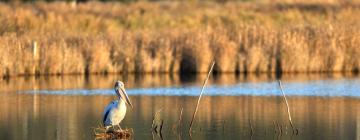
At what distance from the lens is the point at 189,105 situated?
23.0m

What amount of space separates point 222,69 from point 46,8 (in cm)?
1287

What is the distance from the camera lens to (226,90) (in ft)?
87.9

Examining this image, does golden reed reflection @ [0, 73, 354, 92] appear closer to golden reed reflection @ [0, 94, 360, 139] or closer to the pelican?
golden reed reflection @ [0, 94, 360, 139]

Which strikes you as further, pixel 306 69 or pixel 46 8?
pixel 46 8

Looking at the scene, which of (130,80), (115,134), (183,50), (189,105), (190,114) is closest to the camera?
(115,134)

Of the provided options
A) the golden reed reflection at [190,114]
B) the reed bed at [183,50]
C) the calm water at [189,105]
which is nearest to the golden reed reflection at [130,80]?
the calm water at [189,105]

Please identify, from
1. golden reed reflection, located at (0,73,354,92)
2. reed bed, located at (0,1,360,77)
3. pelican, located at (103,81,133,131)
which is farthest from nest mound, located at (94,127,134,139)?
reed bed, located at (0,1,360,77)

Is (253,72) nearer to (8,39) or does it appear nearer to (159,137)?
(8,39)

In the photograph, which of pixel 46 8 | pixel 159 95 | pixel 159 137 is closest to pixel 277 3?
pixel 46 8

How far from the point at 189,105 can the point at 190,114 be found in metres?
2.02

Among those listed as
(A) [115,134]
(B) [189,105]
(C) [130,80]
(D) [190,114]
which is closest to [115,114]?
(A) [115,134]

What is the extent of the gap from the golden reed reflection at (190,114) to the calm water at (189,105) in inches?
0.6

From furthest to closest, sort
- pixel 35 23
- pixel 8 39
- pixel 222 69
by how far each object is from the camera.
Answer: pixel 35 23 → pixel 222 69 → pixel 8 39

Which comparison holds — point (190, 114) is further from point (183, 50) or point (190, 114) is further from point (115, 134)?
point (183, 50)
